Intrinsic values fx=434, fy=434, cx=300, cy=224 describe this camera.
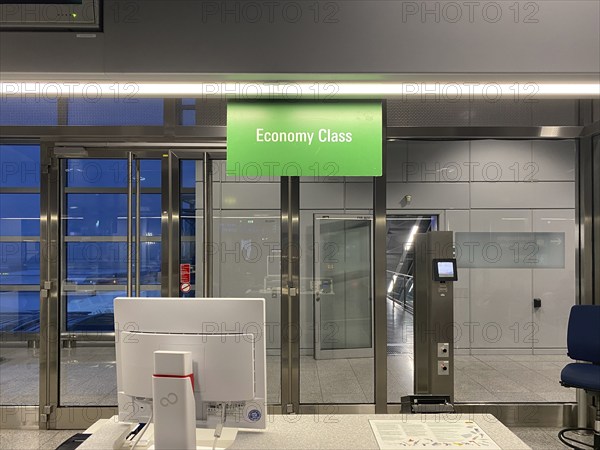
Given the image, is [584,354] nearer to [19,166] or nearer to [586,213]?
[586,213]

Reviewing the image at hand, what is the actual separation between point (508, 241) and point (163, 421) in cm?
391

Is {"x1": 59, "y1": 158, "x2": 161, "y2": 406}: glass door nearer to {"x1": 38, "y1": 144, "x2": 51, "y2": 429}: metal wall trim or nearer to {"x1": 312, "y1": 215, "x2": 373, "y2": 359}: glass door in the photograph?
{"x1": 38, "y1": 144, "x2": 51, "y2": 429}: metal wall trim

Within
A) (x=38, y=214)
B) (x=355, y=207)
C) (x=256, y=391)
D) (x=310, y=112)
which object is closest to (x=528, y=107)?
(x=355, y=207)

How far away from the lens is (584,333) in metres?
3.96

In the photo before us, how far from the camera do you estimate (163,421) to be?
1.76 metres

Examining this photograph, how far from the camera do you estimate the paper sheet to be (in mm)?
1899

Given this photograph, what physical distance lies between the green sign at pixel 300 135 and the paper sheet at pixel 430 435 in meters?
1.48

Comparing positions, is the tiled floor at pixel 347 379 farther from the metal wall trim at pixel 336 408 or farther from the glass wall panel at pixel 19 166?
the glass wall panel at pixel 19 166

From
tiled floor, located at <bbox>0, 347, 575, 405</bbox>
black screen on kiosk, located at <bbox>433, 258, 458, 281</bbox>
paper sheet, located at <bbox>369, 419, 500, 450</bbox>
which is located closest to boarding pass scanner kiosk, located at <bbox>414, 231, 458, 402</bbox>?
black screen on kiosk, located at <bbox>433, 258, 458, 281</bbox>

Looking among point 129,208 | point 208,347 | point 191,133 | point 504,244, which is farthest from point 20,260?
point 504,244

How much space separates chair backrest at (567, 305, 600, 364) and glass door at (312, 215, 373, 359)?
1852 mm

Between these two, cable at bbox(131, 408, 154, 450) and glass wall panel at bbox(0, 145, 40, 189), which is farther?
glass wall panel at bbox(0, 145, 40, 189)

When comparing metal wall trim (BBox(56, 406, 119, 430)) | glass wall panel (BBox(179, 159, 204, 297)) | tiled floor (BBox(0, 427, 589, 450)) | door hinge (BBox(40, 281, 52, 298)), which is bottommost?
tiled floor (BBox(0, 427, 589, 450))

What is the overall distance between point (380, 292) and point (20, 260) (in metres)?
3.69
